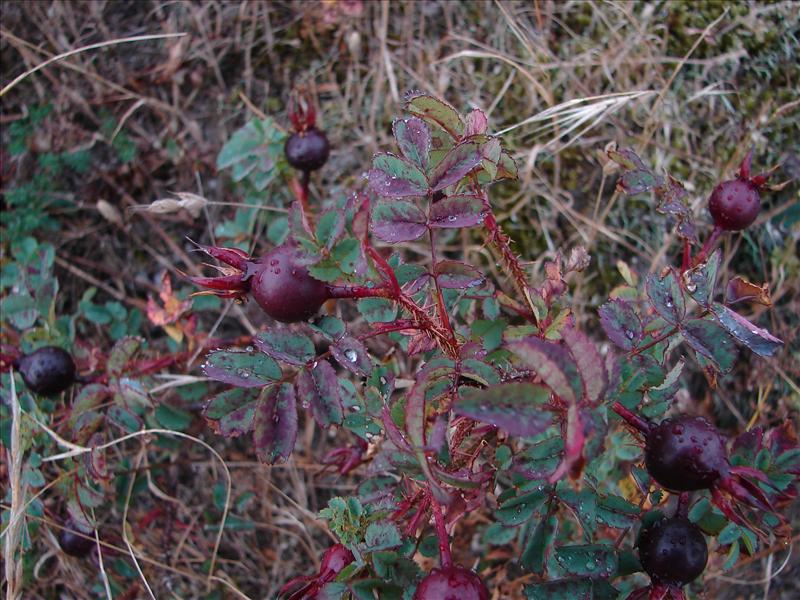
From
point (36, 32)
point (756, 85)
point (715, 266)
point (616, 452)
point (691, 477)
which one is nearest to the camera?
point (691, 477)

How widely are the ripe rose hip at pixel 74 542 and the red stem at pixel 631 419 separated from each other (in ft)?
4.00

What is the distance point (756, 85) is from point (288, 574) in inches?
70.4

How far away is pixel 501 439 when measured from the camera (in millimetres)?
1250

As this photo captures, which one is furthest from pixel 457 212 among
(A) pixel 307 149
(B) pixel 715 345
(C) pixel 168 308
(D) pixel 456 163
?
(C) pixel 168 308

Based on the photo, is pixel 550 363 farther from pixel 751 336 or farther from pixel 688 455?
pixel 751 336

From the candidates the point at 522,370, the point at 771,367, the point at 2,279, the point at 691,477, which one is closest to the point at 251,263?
the point at 522,370

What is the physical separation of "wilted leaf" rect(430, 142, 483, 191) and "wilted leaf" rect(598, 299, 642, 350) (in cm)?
30

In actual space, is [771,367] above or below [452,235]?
below

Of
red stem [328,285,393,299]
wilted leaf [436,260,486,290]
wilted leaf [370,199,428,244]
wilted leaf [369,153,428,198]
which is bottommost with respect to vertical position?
wilted leaf [436,260,486,290]

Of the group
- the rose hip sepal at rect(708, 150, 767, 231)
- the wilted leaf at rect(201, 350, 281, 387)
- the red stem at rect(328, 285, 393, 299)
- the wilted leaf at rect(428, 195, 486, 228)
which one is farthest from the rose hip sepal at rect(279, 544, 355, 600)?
the rose hip sepal at rect(708, 150, 767, 231)

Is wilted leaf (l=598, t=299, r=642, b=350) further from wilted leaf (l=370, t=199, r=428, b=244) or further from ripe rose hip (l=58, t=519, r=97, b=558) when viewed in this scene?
ripe rose hip (l=58, t=519, r=97, b=558)

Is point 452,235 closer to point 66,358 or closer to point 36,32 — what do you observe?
point 66,358

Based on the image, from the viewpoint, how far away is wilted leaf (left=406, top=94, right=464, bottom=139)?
104 centimetres

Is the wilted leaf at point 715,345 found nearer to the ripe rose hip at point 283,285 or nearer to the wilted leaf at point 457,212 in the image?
the wilted leaf at point 457,212
